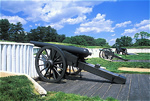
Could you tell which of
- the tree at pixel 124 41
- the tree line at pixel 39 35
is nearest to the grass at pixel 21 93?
the tree line at pixel 39 35

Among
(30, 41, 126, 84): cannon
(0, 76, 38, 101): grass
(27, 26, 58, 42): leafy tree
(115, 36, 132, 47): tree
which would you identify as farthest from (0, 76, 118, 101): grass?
(115, 36, 132, 47): tree

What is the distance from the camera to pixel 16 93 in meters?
2.94

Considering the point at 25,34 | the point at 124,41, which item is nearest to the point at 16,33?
the point at 25,34

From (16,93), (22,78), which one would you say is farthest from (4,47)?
(16,93)

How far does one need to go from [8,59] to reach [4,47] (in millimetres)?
377

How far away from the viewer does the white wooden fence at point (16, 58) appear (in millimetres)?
4402

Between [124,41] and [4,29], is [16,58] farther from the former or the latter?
[124,41]

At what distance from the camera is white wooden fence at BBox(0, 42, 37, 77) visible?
14.4ft

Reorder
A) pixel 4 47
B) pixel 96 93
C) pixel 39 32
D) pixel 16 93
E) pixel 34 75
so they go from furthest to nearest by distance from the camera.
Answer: pixel 39 32 → pixel 34 75 → pixel 4 47 → pixel 96 93 → pixel 16 93

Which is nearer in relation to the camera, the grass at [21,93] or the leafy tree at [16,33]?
the grass at [21,93]

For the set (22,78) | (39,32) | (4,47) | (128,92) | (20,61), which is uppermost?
(39,32)

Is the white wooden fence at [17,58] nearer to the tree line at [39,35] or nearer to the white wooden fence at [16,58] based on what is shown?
the white wooden fence at [16,58]

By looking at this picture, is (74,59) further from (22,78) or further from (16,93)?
(16,93)

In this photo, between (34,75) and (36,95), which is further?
(34,75)
